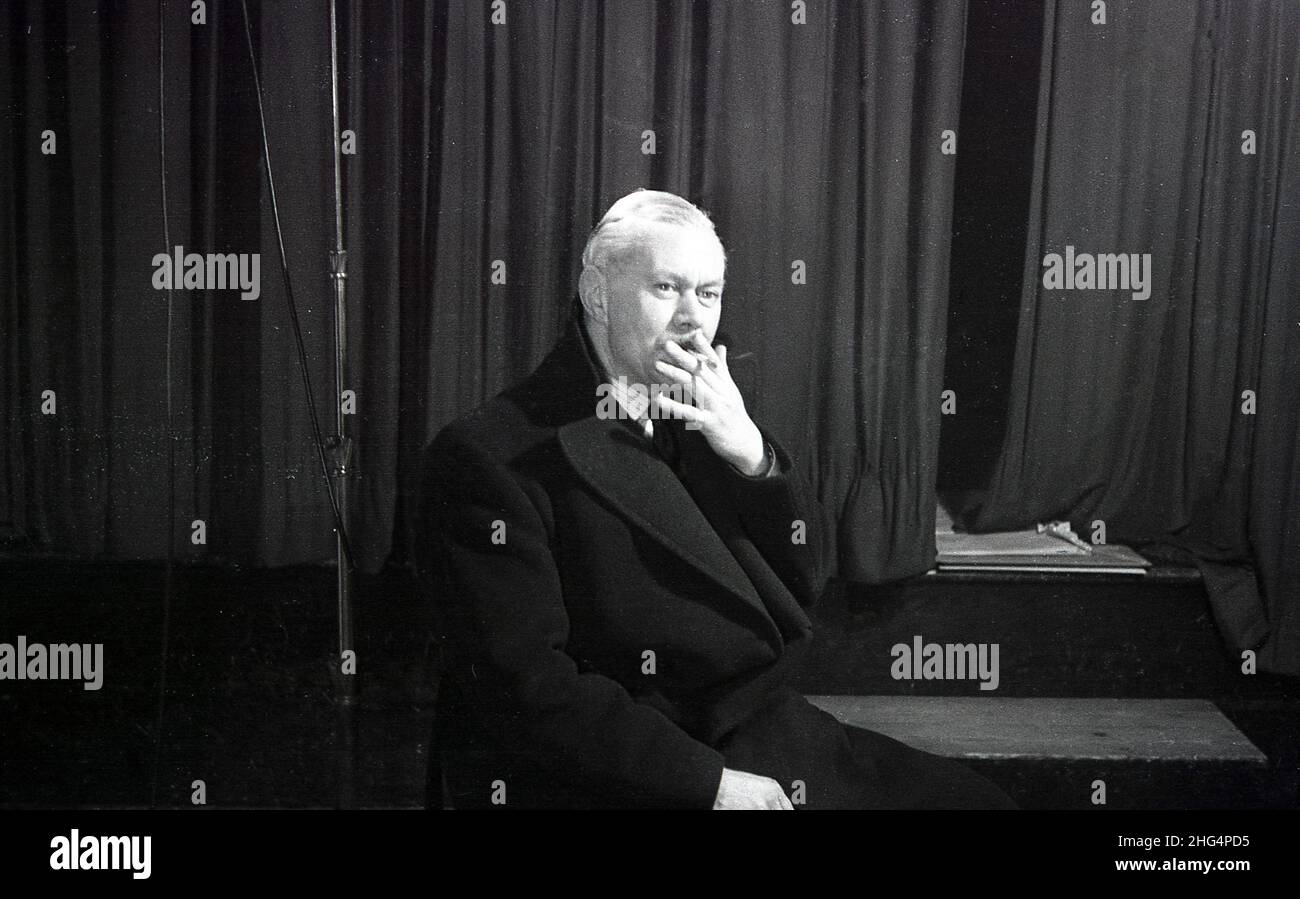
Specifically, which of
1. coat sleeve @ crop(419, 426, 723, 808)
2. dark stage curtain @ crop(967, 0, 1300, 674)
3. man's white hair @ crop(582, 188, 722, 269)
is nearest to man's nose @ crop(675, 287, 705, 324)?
man's white hair @ crop(582, 188, 722, 269)

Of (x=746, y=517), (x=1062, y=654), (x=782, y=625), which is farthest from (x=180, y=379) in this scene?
(x=1062, y=654)

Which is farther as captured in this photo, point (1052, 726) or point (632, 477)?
point (1052, 726)

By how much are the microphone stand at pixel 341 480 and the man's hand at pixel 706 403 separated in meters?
0.65

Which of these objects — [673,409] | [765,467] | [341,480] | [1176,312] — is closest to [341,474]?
[341,480]

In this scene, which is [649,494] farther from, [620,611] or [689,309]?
[689,309]

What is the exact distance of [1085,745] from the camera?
2.31 meters

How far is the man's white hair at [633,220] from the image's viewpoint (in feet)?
7.36

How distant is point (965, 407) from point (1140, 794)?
888 millimetres

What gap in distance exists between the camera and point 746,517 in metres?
2.24

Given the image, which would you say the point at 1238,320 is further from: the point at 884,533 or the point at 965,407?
the point at 884,533

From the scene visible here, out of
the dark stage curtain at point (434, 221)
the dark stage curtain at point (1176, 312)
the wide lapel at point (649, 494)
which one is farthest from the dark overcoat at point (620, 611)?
the dark stage curtain at point (1176, 312)

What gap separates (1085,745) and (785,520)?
788 millimetres

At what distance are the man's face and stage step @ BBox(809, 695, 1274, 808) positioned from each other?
31.8 inches

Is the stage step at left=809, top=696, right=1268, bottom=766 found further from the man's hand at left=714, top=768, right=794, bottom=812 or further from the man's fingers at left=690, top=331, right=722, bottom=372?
the man's fingers at left=690, top=331, right=722, bottom=372
